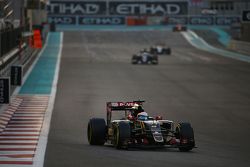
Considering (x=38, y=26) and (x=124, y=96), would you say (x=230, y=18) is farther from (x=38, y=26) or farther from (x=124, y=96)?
(x=124, y=96)

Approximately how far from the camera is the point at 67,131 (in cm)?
2347

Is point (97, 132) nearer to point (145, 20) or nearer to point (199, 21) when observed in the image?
point (199, 21)

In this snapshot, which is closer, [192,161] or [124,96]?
[192,161]

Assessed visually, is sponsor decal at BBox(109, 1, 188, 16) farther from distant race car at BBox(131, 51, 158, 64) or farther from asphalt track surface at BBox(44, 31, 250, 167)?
distant race car at BBox(131, 51, 158, 64)

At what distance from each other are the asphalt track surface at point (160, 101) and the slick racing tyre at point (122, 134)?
0.19 meters

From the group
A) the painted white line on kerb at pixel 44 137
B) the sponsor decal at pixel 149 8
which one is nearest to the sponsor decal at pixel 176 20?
the sponsor decal at pixel 149 8

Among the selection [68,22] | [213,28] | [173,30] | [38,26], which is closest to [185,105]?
[38,26]

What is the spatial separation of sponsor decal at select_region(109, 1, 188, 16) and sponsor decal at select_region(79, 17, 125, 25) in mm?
10827

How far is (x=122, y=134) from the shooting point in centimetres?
1811

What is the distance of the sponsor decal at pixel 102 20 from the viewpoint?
13088 centimetres

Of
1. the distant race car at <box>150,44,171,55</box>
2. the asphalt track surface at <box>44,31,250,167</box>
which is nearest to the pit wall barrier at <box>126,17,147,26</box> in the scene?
the asphalt track surface at <box>44,31,250,167</box>

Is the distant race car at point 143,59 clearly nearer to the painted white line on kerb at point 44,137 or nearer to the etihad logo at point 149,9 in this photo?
the painted white line on kerb at point 44,137

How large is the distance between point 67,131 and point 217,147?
17.3ft

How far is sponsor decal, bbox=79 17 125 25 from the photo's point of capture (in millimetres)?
130875
